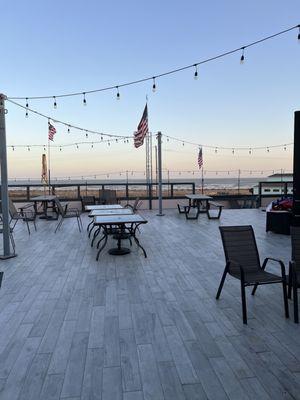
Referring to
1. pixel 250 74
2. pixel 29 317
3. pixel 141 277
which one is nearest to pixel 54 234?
pixel 141 277

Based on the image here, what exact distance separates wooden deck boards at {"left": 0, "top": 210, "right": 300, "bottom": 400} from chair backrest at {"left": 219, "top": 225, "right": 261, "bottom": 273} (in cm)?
37

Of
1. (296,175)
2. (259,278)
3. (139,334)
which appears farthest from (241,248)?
(296,175)

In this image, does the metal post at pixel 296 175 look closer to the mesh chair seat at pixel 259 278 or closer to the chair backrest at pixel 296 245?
the chair backrest at pixel 296 245

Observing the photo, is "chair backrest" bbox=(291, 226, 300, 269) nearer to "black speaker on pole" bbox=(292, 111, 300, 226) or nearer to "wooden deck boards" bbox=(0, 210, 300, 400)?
"wooden deck boards" bbox=(0, 210, 300, 400)

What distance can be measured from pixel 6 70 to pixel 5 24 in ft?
6.31

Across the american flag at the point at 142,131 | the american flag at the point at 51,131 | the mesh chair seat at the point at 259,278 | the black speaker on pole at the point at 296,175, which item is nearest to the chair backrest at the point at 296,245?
the mesh chair seat at the point at 259,278

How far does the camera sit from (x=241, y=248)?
356cm

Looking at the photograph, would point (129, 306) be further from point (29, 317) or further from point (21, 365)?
point (21, 365)

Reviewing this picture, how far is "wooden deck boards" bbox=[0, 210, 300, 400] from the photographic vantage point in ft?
6.71

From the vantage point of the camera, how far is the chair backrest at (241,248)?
3.46 m

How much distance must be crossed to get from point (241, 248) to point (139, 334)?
1468mm

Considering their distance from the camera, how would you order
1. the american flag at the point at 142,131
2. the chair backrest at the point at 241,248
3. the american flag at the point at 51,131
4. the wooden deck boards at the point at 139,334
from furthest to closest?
1. the american flag at the point at 51,131
2. the american flag at the point at 142,131
3. the chair backrest at the point at 241,248
4. the wooden deck boards at the point at 139,334

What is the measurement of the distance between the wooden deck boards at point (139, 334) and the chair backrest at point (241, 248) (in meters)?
0.37

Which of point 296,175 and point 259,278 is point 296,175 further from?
point 259,278
